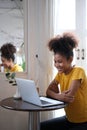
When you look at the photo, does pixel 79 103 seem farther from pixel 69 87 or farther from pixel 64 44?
pixel 64 44

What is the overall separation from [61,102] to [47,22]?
1.00 meters

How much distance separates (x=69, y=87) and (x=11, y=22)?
119 centimetres

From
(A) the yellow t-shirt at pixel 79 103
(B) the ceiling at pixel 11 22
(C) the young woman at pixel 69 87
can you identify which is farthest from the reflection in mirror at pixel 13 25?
(A) the yellow t-shirt at pixel 79 103

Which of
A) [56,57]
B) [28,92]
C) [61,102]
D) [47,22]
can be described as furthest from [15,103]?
[47,22]

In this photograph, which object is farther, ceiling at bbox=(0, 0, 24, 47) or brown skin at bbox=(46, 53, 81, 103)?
ceiling at bbox=(0, 0, 24, 47)

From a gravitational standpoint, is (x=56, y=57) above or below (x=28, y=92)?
above

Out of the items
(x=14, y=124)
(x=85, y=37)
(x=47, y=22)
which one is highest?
(x=47, y=22)

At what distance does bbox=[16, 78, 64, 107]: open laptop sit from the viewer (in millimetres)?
1837

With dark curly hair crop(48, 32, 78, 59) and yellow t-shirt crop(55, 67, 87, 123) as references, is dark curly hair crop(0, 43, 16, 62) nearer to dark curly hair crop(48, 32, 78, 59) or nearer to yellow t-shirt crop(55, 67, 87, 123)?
dark curly hair crop(48, 32, 78, 59)

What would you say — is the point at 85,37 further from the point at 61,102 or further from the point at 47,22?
the point at 61,102

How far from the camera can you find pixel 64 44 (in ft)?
6.84

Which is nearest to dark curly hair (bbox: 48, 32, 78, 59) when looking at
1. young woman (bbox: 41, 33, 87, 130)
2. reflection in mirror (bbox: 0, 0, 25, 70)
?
young woman (bbox: 41, 33, 87, 130)

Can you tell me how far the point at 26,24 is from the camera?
2.70 metres

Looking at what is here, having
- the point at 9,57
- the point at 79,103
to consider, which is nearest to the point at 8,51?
the point at 9,57
